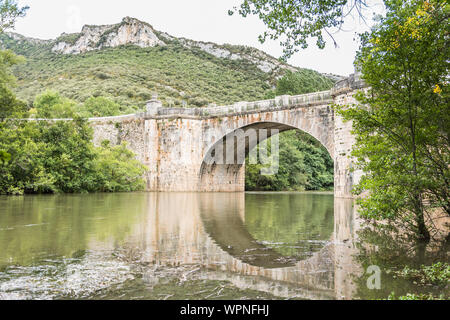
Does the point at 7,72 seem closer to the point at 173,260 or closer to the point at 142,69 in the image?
the point at 173,260

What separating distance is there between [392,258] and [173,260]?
2.88 meters

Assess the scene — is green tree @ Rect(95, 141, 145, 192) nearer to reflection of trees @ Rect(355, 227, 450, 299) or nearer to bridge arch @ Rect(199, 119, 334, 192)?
bridge arch @ Rect(199, 119, 334, 192)

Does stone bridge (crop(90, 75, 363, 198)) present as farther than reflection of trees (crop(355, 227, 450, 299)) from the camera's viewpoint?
Yes

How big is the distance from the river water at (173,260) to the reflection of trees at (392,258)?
19 centimetres

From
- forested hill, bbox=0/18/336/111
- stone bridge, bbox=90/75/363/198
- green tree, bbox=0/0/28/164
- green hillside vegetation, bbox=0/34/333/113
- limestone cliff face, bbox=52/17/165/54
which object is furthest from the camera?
limestone cliff face, bbox=52/17/165/54

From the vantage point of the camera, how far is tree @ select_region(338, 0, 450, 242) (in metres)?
6.24

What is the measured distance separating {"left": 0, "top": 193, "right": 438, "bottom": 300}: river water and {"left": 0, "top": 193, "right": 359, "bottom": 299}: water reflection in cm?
1

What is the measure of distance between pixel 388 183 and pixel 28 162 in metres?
18.1

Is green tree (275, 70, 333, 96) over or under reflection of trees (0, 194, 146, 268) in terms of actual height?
over

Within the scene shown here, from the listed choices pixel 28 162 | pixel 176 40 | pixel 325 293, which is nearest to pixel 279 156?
pixel 28 162

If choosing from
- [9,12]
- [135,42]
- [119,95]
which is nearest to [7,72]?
[9,12]

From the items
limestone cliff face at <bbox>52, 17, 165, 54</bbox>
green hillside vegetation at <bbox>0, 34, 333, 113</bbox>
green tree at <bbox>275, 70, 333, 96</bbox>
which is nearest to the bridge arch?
green hillside vegetation at <bbox>0, 34, 333, 113</bbox>

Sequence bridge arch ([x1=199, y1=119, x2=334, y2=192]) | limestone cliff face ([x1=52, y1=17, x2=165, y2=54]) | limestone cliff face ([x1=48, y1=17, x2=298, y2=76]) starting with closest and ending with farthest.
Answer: bridge arch ([x1=199, y1=119, x2=334, y2=192])
limestone cliff face ([x1=48, y1=17, x2=298, y2=76])
limestone cliff face ([x1=52, y1=17, x2=165, y2=54])

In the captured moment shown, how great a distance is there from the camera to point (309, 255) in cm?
595
